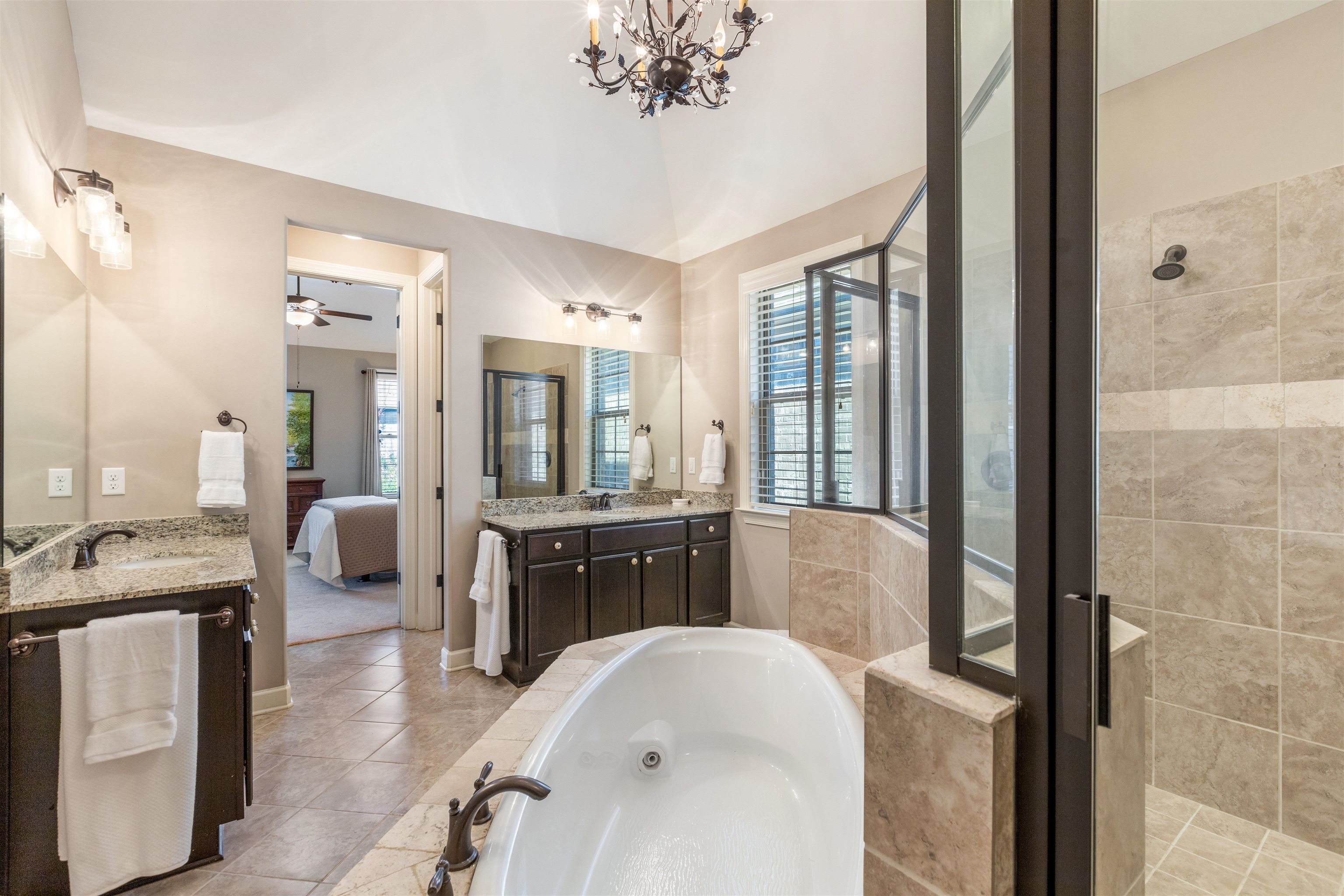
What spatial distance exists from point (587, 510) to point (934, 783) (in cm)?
317

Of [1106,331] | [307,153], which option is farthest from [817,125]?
[1106,331]

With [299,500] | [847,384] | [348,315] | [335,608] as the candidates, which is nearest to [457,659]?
[335,608]

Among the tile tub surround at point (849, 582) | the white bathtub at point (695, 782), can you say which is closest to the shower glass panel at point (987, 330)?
the white bathtub at point (695, 782)

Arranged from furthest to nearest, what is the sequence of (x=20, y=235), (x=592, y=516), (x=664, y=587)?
(x=664, y=587) → (x=592, y=516) → (x=20, y=235)

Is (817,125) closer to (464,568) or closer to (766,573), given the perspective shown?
(766,573)

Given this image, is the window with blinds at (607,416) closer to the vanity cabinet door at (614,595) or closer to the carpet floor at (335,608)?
the vanity cabinet door at (614,595)

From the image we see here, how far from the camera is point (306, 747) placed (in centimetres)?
241

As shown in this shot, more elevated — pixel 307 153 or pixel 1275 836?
pixel 307 153

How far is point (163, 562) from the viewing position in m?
2.21

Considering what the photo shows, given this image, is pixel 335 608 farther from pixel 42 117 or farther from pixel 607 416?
pixel 42 117

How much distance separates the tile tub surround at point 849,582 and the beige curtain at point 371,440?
6498 mm

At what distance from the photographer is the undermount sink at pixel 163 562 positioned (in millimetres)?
2064

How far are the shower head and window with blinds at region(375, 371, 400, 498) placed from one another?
25.7 feet

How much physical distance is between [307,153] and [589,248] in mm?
1602
